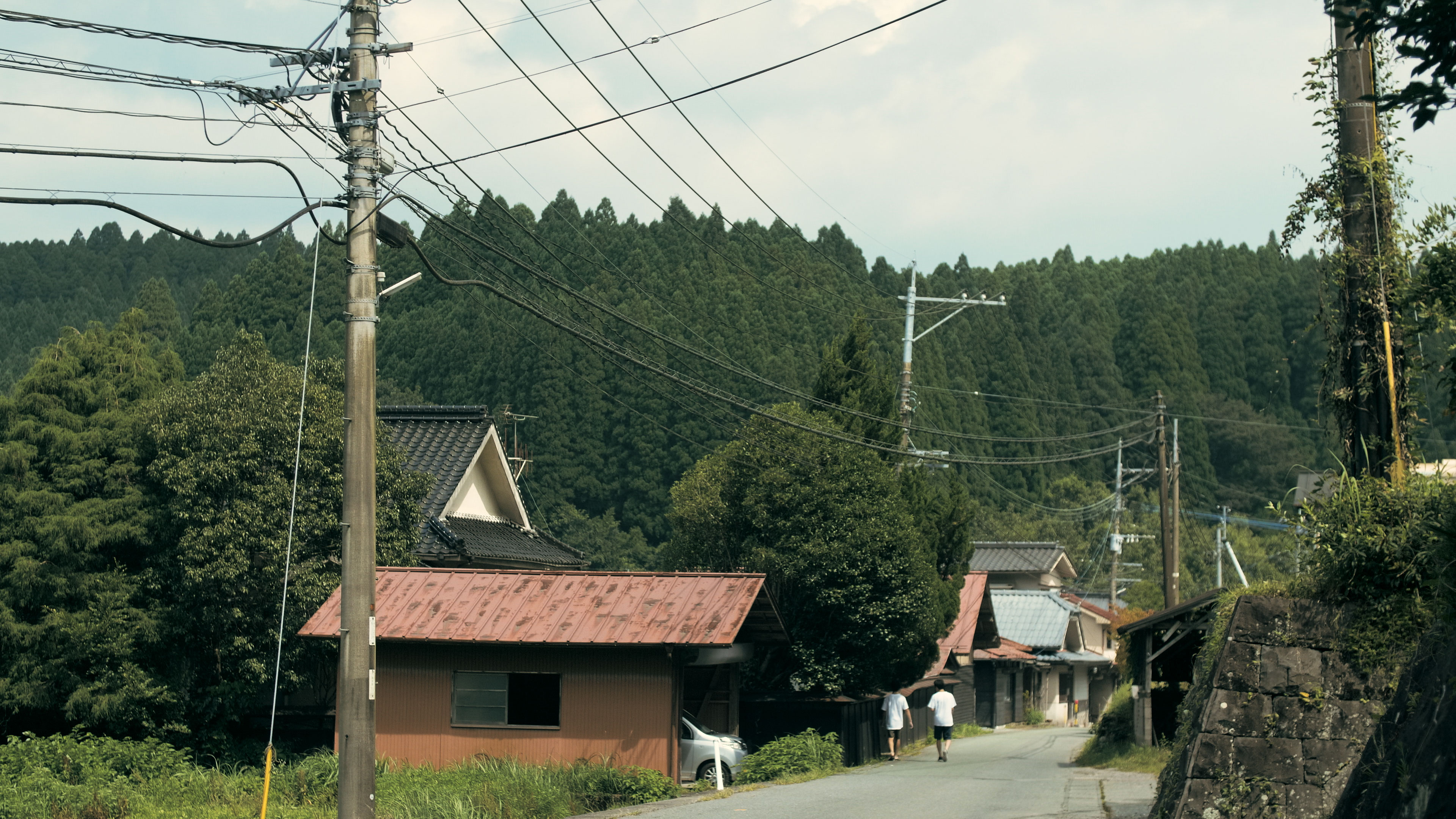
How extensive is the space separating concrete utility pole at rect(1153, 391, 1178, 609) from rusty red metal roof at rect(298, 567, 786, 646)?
1803 centimetres

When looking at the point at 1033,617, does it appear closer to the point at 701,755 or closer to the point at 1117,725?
the point at 1117,725

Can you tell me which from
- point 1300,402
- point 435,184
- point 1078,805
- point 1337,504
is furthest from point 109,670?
point 1300,402

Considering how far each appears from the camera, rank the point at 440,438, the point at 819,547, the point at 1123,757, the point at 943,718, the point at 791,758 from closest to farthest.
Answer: the point at 791,758, the point at 1123,757, the point at 819,547, the point at 943,718, the point at 440,438

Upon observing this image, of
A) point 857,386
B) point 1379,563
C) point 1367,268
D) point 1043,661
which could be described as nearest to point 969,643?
point 857,386

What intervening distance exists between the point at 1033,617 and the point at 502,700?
35.2 meters

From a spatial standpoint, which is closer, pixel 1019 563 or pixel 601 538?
pixel 1019 563

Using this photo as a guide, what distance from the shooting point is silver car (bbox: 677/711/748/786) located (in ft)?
A: 64.1

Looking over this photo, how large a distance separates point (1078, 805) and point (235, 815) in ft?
33.4

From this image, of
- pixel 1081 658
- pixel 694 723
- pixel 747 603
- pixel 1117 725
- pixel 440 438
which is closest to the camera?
pixel 747 603

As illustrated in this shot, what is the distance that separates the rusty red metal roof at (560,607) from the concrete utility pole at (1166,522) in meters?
18.0

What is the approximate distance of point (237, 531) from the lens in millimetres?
20359

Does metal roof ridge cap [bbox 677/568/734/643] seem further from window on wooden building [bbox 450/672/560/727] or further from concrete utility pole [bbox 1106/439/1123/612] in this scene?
concrete utility pole [bbox 1106/439/1123/612]

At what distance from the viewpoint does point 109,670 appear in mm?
20594

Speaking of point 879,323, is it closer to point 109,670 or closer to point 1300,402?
point 1300,402
